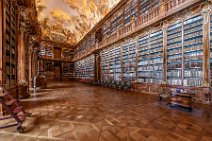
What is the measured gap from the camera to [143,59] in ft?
23.0

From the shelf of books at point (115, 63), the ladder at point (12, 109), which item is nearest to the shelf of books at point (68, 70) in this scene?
the shelf of books at point (115, 63)

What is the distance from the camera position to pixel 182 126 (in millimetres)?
2412

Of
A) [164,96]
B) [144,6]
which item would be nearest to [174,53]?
[164,96]

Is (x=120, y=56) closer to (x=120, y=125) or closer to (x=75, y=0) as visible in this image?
(x=120, y=125)

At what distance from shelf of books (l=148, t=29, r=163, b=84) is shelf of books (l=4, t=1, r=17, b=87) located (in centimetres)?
595

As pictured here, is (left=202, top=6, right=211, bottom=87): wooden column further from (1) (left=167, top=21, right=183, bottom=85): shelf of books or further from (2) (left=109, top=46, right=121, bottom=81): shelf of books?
(2) (left=109, top=46, right=121, bottom=81): shelf of books

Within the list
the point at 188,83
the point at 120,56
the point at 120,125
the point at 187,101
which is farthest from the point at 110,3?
the point at 120,125

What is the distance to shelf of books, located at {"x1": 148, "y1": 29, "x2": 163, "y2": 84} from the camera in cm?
606

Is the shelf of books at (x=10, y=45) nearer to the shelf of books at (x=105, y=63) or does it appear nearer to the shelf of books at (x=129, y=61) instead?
the shelf of books at (x=129, y=61)

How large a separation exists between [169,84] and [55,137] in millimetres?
5158

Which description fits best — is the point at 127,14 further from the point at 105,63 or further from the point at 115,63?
the point at 105,63

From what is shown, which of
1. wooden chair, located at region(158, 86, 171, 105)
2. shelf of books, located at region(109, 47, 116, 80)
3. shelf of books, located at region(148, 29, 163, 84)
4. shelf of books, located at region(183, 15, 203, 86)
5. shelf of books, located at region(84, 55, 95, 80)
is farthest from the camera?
shelf of books, located at region(84, 55, 95, 80)

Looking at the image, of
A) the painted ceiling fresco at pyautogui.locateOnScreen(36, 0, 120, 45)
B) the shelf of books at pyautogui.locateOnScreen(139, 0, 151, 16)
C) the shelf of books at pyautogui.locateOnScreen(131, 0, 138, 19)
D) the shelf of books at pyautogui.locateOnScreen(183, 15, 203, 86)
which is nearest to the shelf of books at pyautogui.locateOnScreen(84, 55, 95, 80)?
the painted ceiling fresco at pyautogui.locateOnScreen(36, 0, 120, 45)

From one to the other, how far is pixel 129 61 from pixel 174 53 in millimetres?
3082
